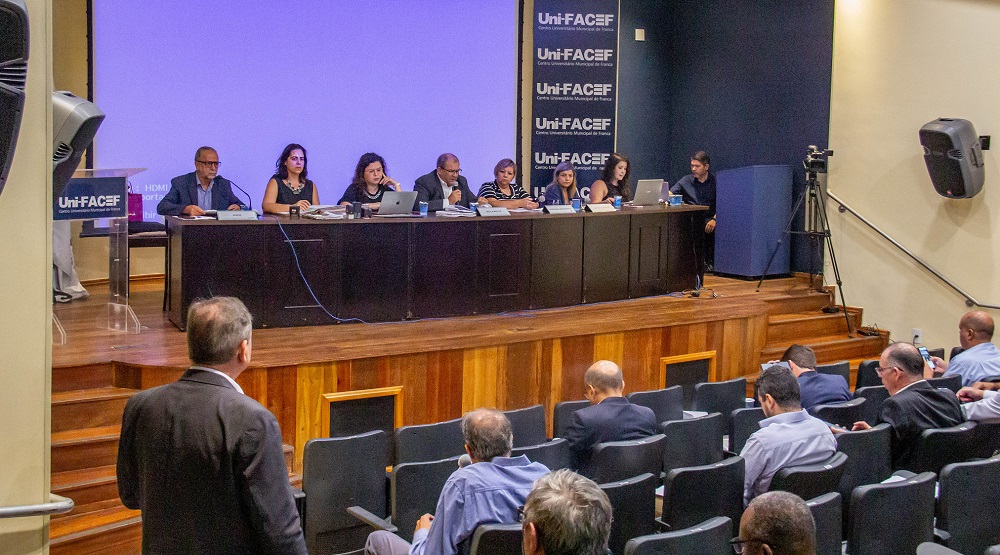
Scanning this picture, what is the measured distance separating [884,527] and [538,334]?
3.26m

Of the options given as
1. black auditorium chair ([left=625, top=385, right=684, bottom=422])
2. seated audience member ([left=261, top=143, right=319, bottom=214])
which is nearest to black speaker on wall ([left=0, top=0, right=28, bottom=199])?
black auditorium chair ([left=625, top=385, right=684, bottom=422])

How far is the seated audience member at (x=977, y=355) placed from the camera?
5.79 metres

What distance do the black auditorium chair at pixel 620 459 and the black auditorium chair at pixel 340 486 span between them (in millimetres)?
898

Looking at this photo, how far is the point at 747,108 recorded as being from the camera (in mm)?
10016

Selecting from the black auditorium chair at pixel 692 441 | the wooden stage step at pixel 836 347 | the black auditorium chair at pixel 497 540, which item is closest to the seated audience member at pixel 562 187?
the wooden stage step at pixel 836 347

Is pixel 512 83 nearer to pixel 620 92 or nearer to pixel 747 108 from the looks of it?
pixel 620 92

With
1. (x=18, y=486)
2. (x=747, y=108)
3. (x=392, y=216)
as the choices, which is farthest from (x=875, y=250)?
(x=18, y=486)

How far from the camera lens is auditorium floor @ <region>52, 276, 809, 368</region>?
5.54 m

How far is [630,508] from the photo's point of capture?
366 centimetres

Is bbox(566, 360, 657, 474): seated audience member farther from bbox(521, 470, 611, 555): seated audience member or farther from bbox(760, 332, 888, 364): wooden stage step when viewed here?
bbox(760, 332, 888, 364): wooden stage step

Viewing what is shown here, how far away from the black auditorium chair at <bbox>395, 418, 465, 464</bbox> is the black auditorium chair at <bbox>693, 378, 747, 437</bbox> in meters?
1.60

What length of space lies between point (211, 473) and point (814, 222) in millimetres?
7755

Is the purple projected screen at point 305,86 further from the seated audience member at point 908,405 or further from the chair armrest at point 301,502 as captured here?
the seated audience member at point 908,405

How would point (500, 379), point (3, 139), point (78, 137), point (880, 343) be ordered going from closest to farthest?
point (3, 139), point (78, 137), point (500, 379), point (880, 343)
